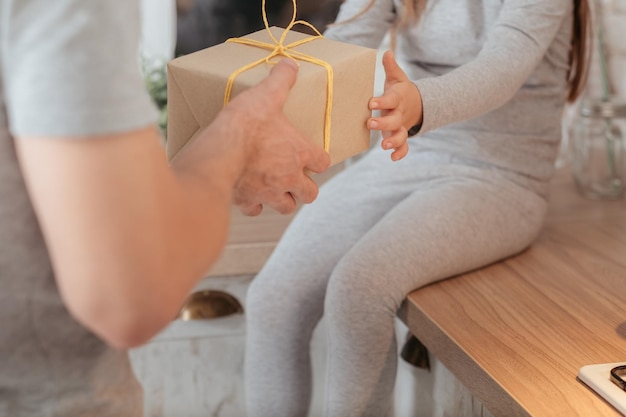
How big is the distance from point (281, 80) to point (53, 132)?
15.9 inches

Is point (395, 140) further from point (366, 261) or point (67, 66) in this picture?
point (67, 66)

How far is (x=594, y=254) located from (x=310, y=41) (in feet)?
2.15

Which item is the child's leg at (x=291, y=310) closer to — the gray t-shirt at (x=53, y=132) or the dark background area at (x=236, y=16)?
the gray t-shirt at (x=53, y=132)

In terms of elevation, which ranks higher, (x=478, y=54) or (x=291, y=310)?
(x=478, y=54)

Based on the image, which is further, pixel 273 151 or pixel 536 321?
pixel 536 321

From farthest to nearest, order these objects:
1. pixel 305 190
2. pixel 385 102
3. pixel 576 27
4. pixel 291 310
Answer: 1. pixel 576 27
2. pixel 291 310
3. pixel 385 102
4. pixel 305 190

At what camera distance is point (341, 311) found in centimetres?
126

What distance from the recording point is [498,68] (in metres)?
1.28

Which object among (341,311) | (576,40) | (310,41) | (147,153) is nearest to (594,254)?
(576,40)

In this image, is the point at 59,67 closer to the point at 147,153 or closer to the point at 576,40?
the point at 147,153

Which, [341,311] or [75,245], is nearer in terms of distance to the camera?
[75,245]

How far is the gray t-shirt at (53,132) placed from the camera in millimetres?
534

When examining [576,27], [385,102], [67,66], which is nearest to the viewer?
[67,66]

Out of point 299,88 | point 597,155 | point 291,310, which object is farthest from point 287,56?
point 597,155
